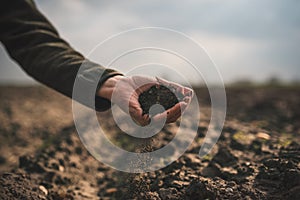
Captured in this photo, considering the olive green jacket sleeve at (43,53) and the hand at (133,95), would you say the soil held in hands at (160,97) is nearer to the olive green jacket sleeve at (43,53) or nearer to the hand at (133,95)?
the hand at (133,95)

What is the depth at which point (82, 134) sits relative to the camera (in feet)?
14.8

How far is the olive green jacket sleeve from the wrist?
3 centimetres

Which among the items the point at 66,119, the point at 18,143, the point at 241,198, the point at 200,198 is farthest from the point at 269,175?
the point at 66,119

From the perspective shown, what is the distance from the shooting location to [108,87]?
226cm

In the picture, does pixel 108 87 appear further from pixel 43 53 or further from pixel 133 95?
pixel 43 53

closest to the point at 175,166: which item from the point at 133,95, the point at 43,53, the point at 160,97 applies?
the point at 160,97

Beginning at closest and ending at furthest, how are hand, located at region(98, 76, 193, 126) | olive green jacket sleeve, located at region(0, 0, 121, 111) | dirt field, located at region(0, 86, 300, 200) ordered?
hand, located at region(98, 76, 193, 126)
olive green jacket sleeve, located at region(0, 0, 121, 111)
dirt field, located at region(0, 86, 300, 200)

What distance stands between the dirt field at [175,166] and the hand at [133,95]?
670mm

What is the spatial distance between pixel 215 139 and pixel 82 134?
1.77 metres

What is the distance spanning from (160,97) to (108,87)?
1.28 feet

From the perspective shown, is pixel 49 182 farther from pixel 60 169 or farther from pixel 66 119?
pixel 66 119

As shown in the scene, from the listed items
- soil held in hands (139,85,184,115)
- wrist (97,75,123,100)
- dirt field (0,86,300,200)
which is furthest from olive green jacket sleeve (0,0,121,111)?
dirt field (0,86,300,200)

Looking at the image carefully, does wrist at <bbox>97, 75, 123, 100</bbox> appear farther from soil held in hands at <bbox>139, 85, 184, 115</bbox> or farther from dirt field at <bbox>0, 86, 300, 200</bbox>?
dirt field at <bbox>0, 86, 300, 200</bbox>

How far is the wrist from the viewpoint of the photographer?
2241 mm
